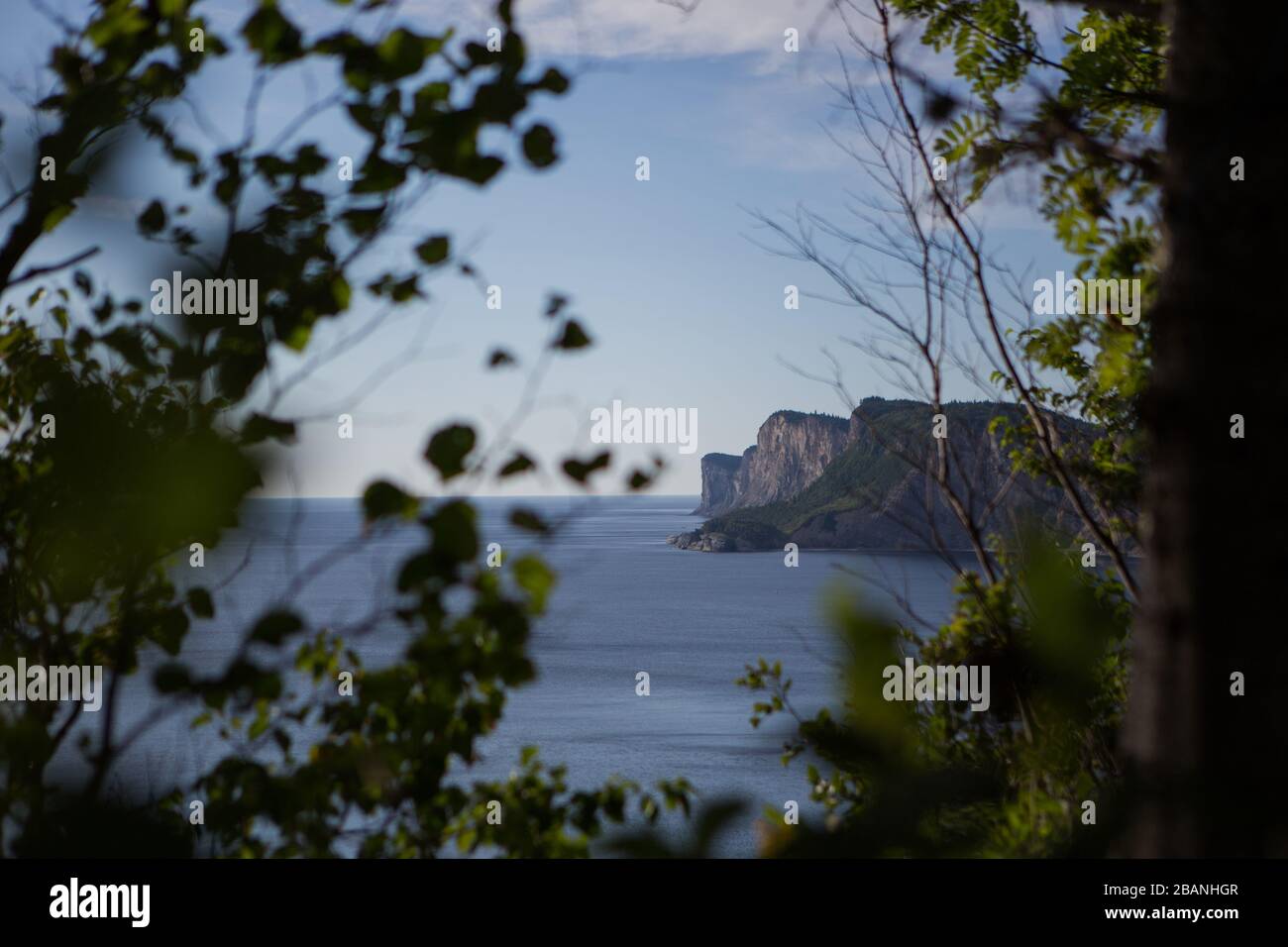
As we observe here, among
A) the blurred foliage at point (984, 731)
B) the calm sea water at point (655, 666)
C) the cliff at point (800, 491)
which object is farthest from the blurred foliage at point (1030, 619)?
the cliff at point (800, 491)

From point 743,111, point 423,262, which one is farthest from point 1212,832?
point 743,111

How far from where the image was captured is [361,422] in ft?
6.31

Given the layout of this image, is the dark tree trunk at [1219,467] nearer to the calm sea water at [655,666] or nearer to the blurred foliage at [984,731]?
the blurred foliage at [984,731]

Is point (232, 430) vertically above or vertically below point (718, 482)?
below

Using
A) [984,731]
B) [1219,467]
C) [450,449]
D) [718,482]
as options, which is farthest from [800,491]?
[1219,467]

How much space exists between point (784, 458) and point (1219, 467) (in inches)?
4506

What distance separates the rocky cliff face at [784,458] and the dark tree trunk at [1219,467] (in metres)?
97.1

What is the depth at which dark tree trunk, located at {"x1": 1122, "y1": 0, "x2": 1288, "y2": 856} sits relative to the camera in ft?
3.77

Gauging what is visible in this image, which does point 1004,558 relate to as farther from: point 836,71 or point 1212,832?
point 1212,832

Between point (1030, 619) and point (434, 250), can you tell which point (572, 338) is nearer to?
point (434, 250)

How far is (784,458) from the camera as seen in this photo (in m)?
115

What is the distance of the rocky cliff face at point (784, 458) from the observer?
351 ft

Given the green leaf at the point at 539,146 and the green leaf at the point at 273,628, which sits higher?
the green leaf at the point at 539,146
